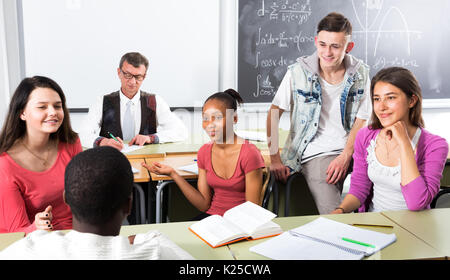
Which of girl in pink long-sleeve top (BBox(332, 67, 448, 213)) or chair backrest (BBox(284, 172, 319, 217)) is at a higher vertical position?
girl in pink long-sleeve top (BBox(332, 67, 448, 213))

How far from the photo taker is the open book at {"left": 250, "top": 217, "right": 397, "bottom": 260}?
4.66 ft

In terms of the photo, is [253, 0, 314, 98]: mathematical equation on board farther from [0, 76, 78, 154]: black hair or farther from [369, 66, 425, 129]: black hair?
[0, 76, 78, 154]: black hair

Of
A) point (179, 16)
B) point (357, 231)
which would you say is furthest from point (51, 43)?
point (357, 231)

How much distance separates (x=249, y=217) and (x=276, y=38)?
3122 millimetres

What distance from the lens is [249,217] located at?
5.43 ft

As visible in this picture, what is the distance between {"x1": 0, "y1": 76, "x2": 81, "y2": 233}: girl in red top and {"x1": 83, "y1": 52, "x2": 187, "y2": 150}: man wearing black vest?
126 centimetres

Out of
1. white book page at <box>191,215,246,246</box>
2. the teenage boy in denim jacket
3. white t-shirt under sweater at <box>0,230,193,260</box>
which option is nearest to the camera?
white t-shirt under sweater at <box>0,230,193,260</box>

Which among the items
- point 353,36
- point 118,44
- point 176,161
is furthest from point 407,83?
point 118,44

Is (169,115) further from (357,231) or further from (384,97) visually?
(357,231)

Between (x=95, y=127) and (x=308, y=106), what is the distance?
163 centimetres

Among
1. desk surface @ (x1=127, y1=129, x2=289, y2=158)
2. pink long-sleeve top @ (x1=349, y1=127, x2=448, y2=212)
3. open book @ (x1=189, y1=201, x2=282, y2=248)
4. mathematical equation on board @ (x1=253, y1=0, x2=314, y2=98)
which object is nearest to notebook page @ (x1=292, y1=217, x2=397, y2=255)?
open book @ (x1=189, y1=201, x2=282, y2=248)

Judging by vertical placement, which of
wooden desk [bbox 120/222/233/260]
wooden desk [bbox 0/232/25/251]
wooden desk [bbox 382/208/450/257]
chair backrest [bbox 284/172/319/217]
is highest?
wooden desk [bbox 0/232/25/251]

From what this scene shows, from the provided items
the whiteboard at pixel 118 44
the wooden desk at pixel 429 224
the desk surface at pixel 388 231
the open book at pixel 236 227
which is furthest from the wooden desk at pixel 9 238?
the whiteboard at pixel 118 44

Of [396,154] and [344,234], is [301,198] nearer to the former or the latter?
[396,154]
